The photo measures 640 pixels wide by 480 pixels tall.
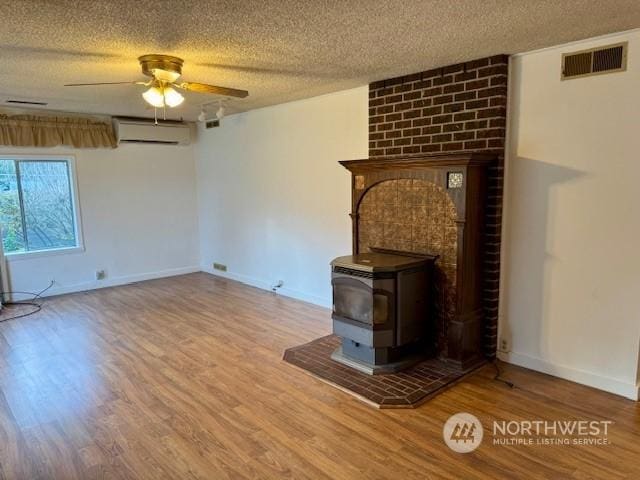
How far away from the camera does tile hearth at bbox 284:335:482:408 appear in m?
2.72

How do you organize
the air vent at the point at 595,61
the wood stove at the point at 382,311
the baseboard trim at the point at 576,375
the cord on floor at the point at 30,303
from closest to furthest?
the air vent at the point at 595,61 < the baseboard trim at the point at 576,375 < the wood stove at the point at 382,311 < the cord on floor at the point at 30,303

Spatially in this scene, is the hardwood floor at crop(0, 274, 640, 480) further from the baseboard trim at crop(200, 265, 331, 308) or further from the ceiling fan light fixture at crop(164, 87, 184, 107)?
the ceiling fan light fixture at crop(164, 87, 184, 107)

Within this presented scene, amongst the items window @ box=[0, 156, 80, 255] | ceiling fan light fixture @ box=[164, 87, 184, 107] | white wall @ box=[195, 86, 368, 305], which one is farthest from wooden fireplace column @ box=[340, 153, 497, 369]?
window @ box=[0, 156, 80, 255]

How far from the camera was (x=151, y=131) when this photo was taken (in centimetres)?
592

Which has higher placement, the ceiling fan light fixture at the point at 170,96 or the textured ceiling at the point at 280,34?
the textured ceiling at the point at 280,34

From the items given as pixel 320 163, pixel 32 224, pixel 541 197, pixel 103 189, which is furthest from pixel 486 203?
pixel 32 224

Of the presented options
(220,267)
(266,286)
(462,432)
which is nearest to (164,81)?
(462,432)

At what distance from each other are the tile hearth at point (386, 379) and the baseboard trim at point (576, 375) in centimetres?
44

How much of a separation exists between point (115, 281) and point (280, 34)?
4.70 m

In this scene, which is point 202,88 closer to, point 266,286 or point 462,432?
point 462,432

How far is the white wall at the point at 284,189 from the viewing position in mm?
4402

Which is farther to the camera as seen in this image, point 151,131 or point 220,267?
point 220,267

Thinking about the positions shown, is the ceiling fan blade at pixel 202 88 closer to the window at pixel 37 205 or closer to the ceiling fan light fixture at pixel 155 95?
the ceiling fan light fixture at pixel 155 95

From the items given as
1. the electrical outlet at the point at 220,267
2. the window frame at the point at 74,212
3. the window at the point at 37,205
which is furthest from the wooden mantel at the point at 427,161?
the window at the point at 37,205
